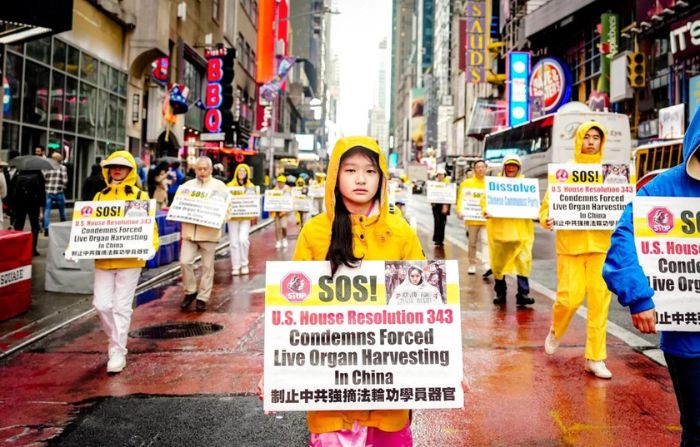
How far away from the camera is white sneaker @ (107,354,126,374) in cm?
557

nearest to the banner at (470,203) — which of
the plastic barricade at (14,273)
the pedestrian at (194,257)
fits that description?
the pedestrian at (194,257)

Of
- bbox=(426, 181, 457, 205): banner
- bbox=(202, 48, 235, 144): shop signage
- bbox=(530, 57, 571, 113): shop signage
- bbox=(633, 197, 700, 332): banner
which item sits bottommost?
bbox=(633, 197, 700, 332): banner

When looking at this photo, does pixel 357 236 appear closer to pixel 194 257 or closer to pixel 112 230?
pixel 112 230

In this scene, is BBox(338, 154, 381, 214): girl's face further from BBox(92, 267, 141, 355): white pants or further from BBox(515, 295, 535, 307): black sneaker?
BBox(515, 295, 535, 307): black sneaker

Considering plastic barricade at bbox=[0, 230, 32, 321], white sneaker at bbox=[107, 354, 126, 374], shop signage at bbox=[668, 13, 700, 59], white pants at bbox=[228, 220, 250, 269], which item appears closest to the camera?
white sneaker at bbox=[107, 354, 126, 374]

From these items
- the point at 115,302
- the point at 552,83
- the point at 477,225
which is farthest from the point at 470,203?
the point at 552,83

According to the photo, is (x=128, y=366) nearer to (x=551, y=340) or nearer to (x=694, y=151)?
(x=551, y=340)

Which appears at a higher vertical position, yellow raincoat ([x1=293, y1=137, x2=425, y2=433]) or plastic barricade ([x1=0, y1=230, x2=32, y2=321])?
yellow raincoat ([x1=293, y1=137, x2=425, y2=433])

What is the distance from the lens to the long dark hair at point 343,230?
2.82m

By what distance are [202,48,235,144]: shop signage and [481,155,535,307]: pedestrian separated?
29.6 metres

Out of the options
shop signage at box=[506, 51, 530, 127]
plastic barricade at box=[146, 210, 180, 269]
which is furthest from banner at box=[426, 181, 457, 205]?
shop signage at box=[506, 51, 530, 127]

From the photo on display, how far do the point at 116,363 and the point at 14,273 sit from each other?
113 inches

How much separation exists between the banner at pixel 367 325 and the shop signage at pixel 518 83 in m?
50.6

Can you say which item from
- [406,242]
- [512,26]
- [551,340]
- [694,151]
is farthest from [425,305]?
[512,26]
